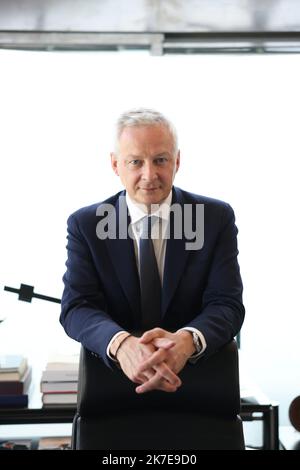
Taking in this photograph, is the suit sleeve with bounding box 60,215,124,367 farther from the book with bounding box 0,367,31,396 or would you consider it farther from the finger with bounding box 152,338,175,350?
the book with bounding box 0,367,31,396

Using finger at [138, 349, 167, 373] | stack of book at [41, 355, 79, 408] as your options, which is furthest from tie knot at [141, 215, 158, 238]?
stack of book at [41, 355, 79, 408]

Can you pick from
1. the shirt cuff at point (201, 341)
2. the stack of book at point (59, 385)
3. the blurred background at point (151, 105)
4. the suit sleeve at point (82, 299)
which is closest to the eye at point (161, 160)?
the suit sleeve at point (82, 299)

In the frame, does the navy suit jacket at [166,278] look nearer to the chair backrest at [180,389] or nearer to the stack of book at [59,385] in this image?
the chair backrest at [180,389]

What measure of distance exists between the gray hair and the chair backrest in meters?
0.59

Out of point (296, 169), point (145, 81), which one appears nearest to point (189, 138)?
point (145, 81)

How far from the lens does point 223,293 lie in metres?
1.56

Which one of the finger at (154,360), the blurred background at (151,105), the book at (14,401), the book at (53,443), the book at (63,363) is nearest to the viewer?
the finger at (154,360)

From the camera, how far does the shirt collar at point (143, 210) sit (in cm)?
164

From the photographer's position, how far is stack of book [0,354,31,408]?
84.8 inches

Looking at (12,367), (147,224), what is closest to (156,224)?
(147,224)

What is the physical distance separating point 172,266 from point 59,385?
34.1 inches

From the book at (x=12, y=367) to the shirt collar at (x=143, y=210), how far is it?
3.07 feet

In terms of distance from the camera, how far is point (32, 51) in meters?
3.51
